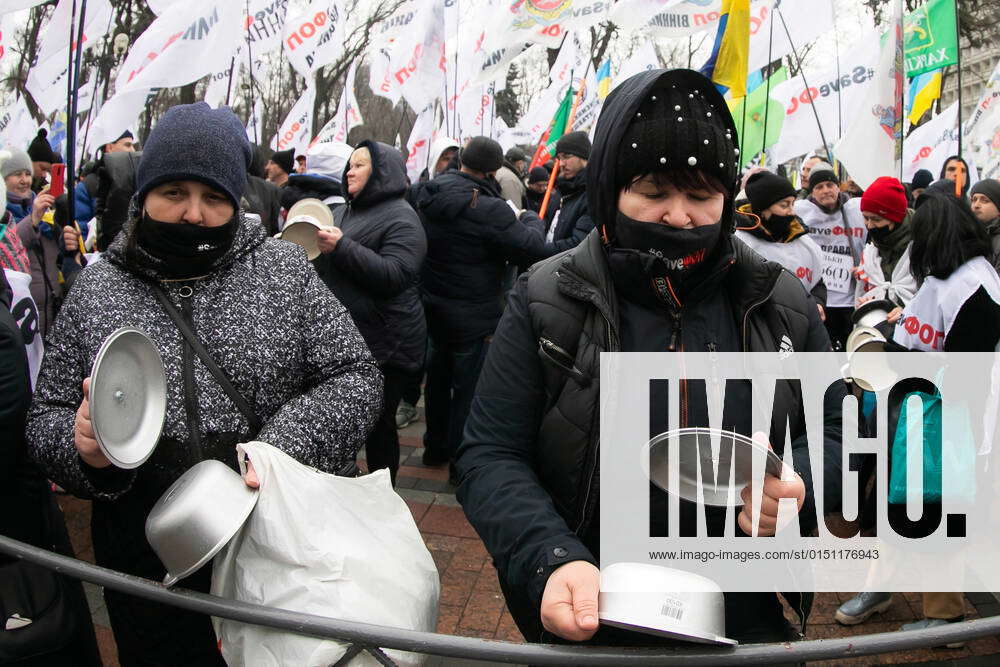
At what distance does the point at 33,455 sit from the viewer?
6.10 feet

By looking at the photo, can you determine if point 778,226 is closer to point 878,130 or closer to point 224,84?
point 878,130

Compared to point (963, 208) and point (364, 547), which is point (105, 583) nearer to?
point (364, 547)

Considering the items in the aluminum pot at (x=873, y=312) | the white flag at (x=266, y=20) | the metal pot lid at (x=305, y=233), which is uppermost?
the white flag at (x=266, y=20)

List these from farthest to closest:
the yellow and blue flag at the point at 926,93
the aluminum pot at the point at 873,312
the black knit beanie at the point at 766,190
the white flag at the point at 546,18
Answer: the yellow and blue flag at the point at 926,93 < the white flag at the point at 546,18 < the black knit beanie at the point at 766,190 < the aluminum pot at the point at 873,312

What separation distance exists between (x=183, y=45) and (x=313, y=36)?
458cm

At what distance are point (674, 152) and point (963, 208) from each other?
285 cm

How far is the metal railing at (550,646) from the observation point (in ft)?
4.26

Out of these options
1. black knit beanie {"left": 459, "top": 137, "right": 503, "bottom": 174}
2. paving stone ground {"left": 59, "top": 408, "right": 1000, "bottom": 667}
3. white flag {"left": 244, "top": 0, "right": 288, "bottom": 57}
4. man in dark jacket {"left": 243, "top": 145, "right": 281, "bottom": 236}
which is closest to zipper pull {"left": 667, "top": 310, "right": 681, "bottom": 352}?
paving stone ground {"left": 59, "top": 408, "right": 1000, "bottom": 667}

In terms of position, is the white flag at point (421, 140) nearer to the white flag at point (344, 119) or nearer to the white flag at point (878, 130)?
the white flag at point (344, 119)

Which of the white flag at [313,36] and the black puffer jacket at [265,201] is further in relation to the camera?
the white flag at [313,36]

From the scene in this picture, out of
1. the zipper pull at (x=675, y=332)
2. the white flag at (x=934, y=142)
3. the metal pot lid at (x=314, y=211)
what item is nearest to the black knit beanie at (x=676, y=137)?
the zipper pull at (x=675, y=332)

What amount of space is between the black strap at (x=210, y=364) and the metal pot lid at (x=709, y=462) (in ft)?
3.39

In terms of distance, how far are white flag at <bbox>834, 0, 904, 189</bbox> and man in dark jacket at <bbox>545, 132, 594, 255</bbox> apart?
2209mm

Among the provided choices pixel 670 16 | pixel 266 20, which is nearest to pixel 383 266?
pixel 670 16
